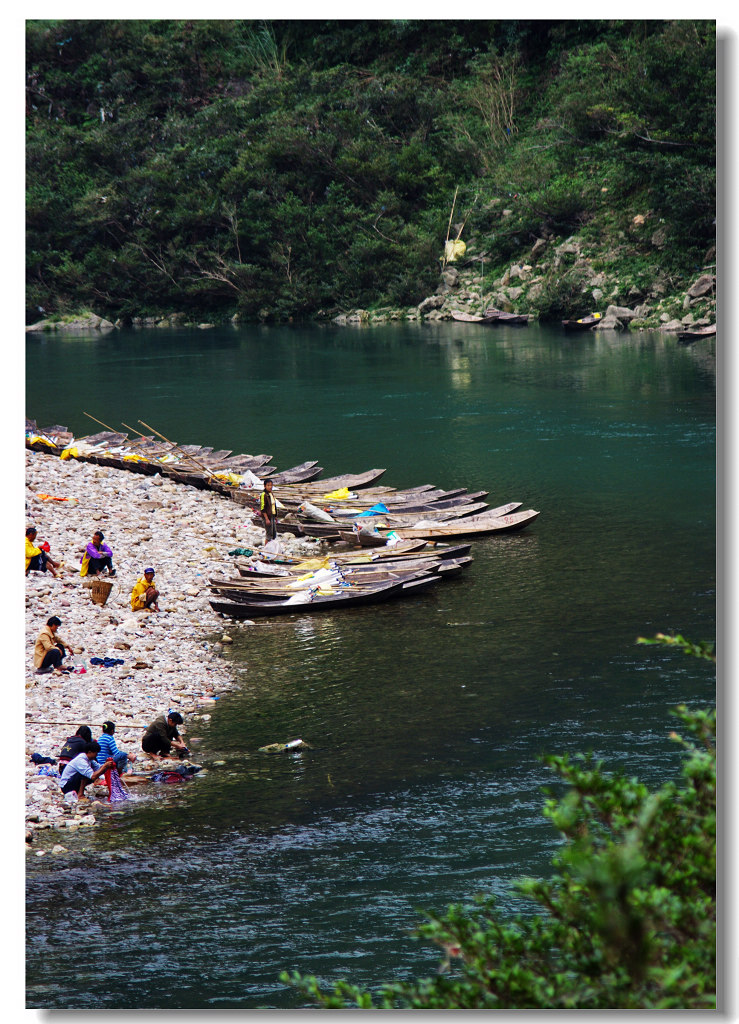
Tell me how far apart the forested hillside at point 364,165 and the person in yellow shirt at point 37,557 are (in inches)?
389

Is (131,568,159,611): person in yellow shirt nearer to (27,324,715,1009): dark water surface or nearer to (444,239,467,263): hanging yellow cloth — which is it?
(27,324,715,1009): dark water surface

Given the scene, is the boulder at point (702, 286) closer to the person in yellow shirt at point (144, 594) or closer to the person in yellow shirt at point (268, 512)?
the person in yellow shirt at point (268, 512)

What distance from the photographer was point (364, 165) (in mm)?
53438

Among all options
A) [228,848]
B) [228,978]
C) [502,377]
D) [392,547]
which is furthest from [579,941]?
[502,377]

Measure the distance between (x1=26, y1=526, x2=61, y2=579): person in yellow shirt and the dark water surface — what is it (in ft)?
11.4

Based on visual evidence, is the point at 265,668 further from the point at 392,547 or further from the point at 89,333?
the point at 89,333

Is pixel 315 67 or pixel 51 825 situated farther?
pixel 315 67

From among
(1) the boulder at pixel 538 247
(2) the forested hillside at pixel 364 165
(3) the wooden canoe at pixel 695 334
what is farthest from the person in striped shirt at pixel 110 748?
(1) the boulder at pixel 538 247

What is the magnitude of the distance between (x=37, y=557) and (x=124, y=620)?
2.06 meters

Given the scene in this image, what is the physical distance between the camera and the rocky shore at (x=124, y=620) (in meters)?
11.9

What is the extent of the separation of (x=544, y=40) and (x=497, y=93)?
3721mm

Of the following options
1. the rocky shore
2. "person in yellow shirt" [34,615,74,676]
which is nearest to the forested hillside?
the rocky shore

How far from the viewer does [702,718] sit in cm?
526

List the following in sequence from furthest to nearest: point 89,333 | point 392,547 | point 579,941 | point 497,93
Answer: point 89,333
point 497,93
point 392,547
point 579,941
